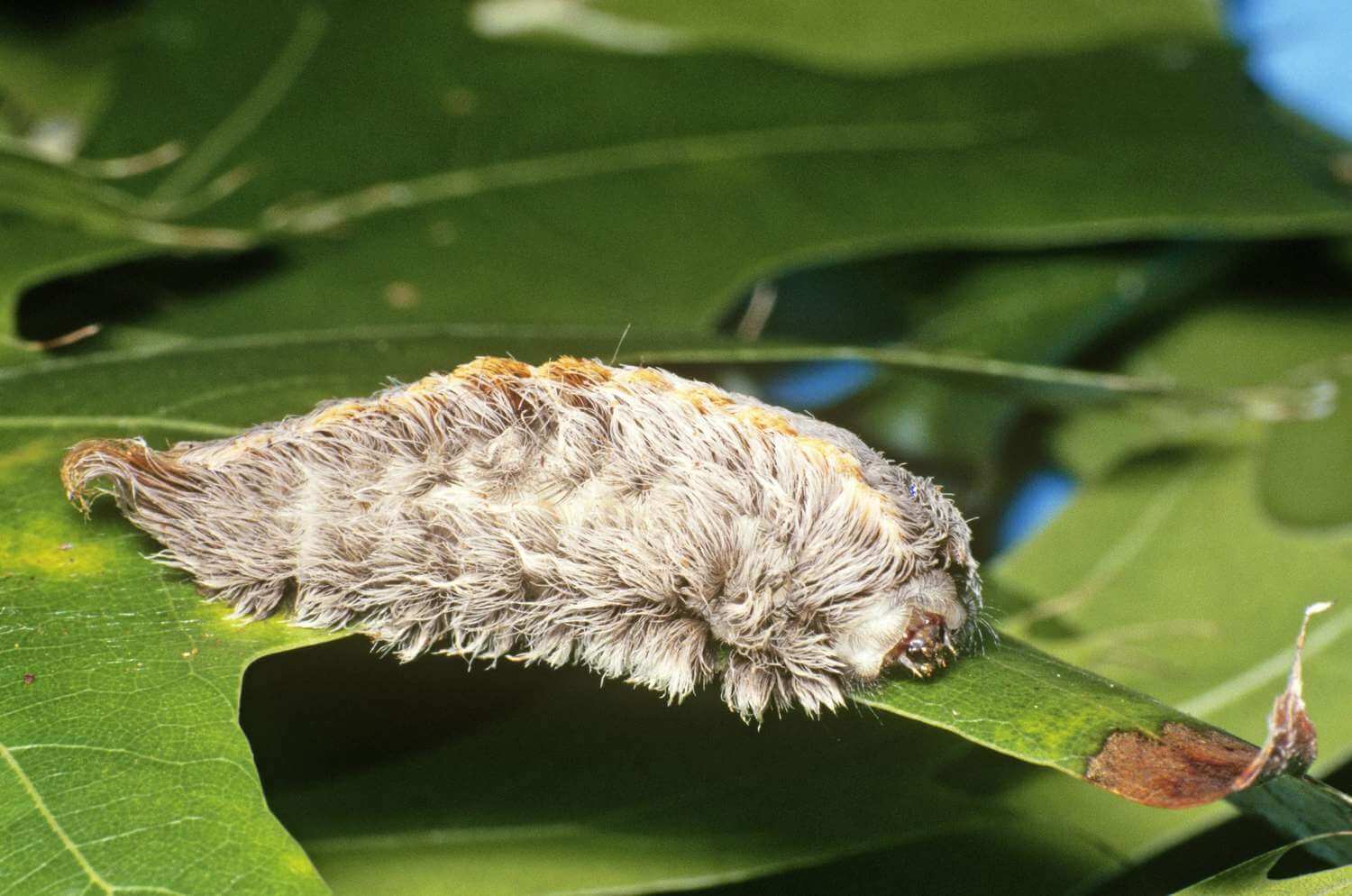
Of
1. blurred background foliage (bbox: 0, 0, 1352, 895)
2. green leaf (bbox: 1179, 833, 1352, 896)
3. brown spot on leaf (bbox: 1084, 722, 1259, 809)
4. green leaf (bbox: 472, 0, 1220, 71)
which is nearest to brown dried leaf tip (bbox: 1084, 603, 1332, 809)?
brown spot on leaf (bbox: 1084, 722, 1259, 809)

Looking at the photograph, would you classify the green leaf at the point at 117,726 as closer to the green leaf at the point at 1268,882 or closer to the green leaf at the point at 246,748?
the green leaf at the point at 246,748

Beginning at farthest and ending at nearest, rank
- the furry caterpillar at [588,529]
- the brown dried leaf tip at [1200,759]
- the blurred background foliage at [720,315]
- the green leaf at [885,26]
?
the green leaf at [885,26]
the blurred background foliage at [720,315]
the furry caterpillar at [588,529]
the brown dried leaf tip at [1200,759]

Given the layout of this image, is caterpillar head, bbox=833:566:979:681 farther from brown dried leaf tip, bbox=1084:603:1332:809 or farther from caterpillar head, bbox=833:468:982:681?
brown dried leaf tip, bbox=1084:603:1332:809

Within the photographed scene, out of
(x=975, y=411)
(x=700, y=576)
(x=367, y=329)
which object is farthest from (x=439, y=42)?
(x=700, y=576)

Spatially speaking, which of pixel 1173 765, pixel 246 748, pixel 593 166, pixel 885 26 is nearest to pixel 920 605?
pixel 1173 765

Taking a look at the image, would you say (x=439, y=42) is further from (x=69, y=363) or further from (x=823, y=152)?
(x=69, y=363)

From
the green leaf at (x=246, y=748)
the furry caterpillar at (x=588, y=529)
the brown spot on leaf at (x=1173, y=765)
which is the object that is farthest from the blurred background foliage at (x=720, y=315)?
the brown spot on leaf at (x=1173, y=765)

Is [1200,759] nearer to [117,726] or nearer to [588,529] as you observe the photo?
[588,529]
